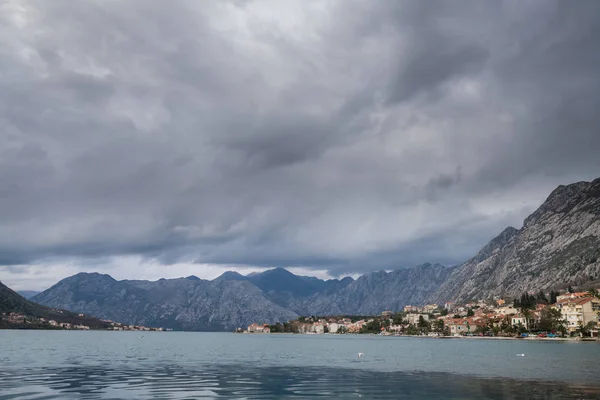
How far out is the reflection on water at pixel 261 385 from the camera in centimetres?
4434

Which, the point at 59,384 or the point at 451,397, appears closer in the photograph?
the point at 451,397

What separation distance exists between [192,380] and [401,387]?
23.0 m

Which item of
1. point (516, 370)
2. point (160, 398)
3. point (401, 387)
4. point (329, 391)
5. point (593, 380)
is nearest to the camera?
point (160, 398)

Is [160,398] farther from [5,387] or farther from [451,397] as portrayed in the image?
[451,397]

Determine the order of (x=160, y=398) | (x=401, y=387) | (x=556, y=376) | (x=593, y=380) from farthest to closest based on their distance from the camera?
1. (x=556, y=376)
2. (x=593, y=380)
3. (x=401, y=387)
4. (x=160, y=398)

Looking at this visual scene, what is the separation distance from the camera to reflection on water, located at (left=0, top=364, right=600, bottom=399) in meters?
44.3

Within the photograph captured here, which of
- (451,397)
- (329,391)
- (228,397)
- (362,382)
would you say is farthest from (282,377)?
(451,397)

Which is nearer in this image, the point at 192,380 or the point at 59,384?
the point at 59,384

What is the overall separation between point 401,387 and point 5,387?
37.9m

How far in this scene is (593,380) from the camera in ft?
181

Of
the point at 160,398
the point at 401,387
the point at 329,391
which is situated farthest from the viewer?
the point at 401,387

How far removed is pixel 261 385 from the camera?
53062 mm

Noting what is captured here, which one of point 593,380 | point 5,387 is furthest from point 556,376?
point 5,387

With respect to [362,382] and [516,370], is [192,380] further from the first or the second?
[516,370]
